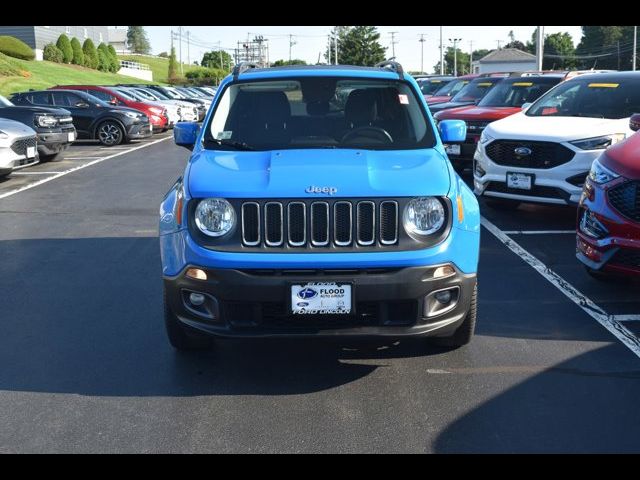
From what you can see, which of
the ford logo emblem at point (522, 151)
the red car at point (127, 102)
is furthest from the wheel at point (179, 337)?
the red car at point (127, 102)

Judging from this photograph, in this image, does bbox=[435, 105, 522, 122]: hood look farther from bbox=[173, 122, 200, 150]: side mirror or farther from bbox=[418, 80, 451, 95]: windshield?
bbox=[418, 80, 451, 95]: windshield

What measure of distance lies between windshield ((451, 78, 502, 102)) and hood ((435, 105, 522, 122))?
354 cm

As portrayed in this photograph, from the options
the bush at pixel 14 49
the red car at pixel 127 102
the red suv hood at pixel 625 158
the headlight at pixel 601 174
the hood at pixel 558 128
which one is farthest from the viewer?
the bush at pixel 14 49

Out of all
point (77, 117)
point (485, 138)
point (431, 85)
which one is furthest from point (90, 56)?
point (485, 138)

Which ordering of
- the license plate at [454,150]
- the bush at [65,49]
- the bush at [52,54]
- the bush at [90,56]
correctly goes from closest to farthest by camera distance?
the license plate at [454,150], the bush at [52,54], the bush at [65,49], the bush at [90,56]

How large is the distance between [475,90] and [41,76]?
129 ft

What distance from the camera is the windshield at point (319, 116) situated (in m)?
5.32

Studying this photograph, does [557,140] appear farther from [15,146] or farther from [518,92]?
[15,146]

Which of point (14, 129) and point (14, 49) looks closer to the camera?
point (14, 129)

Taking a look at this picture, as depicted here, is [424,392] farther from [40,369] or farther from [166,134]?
[166,134]

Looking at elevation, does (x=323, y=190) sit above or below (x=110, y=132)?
above

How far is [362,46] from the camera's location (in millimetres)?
120750

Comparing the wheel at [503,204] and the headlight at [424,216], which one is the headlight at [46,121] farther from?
the headlight at [424,216]

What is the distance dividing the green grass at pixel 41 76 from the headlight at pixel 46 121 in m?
23.7
